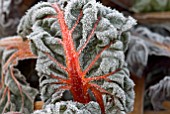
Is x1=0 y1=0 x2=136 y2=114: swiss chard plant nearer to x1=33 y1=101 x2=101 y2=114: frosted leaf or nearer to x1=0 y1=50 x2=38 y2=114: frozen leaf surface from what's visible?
x1=33 y1=101 x2=101 y2=114: frosted leaf

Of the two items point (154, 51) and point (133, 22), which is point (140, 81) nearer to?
point (154, 51)

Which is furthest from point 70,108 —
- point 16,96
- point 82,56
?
point 16,96

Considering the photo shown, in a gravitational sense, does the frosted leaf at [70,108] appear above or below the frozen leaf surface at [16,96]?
below

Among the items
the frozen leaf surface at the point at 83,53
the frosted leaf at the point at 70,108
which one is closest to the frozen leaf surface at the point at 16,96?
the frozen leaf surface at the point at 83,53

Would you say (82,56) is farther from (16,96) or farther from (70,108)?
(16,96)

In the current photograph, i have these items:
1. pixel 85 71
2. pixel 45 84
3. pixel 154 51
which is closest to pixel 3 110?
pixel 45 84

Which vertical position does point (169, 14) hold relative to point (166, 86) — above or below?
above

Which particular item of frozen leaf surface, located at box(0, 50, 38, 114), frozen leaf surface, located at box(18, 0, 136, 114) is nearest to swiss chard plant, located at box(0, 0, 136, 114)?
frozen leaf surface, located at box(18, 0, 136, 114)

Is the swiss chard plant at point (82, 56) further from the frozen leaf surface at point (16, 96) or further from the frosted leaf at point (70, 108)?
the frozen leaf surface at point (16, 96)
